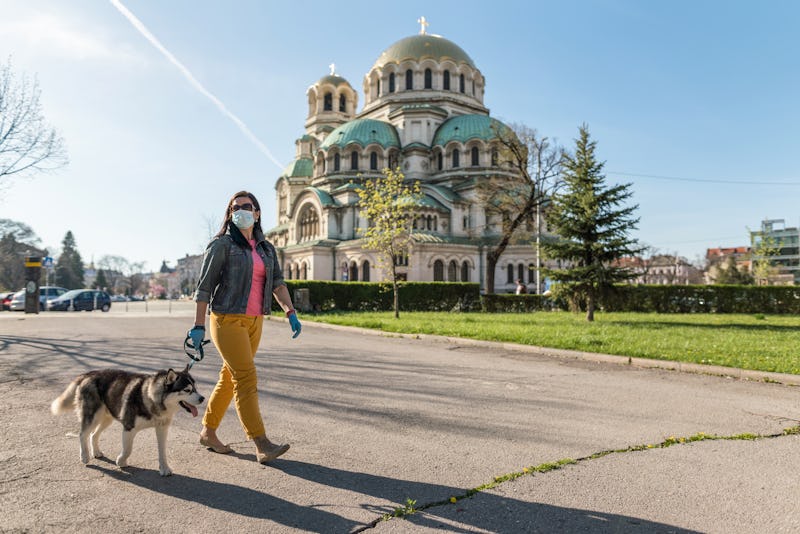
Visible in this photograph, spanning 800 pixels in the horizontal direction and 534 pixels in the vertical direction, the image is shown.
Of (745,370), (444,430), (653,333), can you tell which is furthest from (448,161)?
(444,430)

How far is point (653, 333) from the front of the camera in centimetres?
1331

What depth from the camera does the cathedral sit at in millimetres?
45500

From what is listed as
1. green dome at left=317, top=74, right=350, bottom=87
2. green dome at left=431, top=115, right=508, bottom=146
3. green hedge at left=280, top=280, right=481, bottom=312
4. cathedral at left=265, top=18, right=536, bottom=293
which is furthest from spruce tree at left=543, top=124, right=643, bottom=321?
green dome at left=317, top=74, right=350, bottom=87

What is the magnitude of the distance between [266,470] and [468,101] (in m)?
54.5

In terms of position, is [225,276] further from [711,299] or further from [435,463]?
[711,299]

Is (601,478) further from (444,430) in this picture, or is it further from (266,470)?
(266,470)

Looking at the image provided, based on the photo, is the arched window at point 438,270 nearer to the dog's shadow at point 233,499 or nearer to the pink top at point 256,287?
the pink top at point 256,287

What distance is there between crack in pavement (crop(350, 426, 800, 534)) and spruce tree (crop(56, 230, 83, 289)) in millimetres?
96581

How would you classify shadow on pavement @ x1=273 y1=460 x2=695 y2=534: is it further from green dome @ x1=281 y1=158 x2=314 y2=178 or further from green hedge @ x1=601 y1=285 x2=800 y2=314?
green dome @ x1=281 y1=158 x2=314 y2=178

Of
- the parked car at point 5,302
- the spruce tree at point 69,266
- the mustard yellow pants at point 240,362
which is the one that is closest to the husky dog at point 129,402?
the mustard yellow pants at point 240,362

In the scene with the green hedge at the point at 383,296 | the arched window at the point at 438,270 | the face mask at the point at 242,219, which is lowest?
the green hedge at the point at 383,296

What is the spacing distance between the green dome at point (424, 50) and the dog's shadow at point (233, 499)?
5371cm

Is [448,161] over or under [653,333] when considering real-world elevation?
over

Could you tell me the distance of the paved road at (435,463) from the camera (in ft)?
9.86
